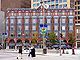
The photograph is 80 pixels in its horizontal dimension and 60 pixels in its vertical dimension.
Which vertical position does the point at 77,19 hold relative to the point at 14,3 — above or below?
below

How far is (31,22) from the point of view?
13625 cm

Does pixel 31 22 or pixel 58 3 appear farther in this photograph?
pixel 58 3

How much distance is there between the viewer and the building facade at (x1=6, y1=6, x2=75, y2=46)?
13450 cm

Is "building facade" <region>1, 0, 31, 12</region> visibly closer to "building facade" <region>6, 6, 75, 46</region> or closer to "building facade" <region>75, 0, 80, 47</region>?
"building facade" <region>6, 6, 75, 46</region>

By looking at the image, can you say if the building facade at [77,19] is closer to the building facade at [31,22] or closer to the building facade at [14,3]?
the building facade at [31,22]

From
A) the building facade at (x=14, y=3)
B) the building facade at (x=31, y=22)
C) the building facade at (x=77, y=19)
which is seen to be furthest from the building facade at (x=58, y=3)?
the building facade at (x=14, y=3)

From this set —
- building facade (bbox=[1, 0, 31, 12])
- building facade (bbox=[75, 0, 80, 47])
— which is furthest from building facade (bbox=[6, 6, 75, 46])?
building facade (bbox=[1, 0, 31, 12])

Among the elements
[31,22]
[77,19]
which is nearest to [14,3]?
[31,22]

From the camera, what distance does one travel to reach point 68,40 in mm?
133000

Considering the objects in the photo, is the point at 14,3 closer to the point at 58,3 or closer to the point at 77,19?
the point at 58,3

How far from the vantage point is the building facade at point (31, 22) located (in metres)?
134

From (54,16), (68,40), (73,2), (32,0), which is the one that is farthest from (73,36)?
(32,0)

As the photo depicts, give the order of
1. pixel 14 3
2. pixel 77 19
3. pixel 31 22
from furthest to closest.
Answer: pixel 14 3 < pixel 77 19 < pixel 31 22

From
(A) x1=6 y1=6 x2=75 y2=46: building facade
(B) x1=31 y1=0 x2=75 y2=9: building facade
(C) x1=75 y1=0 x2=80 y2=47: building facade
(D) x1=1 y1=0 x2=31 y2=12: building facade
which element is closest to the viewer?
(A) x1=6 y1=6 x2=75 y2=46: building facade
